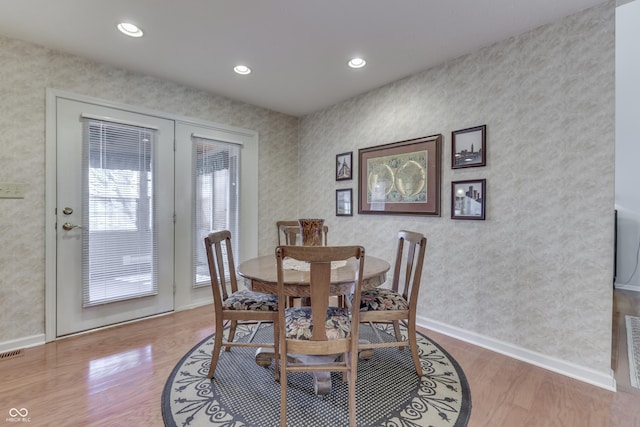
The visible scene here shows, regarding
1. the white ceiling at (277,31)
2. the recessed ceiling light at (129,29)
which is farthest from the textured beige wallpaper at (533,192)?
the recessed ceiling light at (129,29)

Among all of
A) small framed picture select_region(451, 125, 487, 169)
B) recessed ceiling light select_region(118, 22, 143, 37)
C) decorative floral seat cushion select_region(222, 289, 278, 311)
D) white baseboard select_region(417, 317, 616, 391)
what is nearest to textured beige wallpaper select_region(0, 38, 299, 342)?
recessed ceiling light select_region(118, 22, 143, 37)

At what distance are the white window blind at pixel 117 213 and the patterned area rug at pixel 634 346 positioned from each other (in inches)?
156

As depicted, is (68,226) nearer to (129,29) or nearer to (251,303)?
(129,29)

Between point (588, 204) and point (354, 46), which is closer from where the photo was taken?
point (588, 204)

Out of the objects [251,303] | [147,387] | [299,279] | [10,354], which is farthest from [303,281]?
[10,354]

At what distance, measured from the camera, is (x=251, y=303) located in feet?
6.37

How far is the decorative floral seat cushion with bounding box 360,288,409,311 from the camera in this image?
1935 millimetres

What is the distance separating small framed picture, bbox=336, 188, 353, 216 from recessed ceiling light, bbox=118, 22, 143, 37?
2.42 m

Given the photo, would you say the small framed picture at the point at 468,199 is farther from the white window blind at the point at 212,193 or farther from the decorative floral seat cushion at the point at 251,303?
the white window blind at the point at 212,193

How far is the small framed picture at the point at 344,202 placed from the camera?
353cm

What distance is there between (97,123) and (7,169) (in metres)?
0.74

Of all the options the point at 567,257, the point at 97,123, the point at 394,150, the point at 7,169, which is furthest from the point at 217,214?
the point at 567,257

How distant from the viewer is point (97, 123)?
2656 mm

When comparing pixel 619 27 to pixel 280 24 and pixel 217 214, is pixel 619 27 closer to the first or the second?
pixel 280 24
